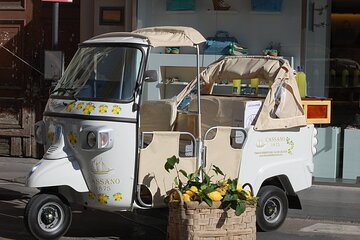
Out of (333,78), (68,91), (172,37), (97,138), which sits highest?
(172,37)

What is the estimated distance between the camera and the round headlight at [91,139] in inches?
262

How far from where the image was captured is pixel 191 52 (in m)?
11.3

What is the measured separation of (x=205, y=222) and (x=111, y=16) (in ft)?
20.0

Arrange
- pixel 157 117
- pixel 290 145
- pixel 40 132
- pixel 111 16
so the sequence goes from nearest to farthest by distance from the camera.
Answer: pixel 40 132 → pixel 290 145 → pixel 157 117 → pixel 111 16

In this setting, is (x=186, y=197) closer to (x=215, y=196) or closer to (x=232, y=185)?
(x=215, y=196)

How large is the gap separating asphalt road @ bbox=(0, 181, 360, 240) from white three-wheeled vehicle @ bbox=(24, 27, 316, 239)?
1.08 ft

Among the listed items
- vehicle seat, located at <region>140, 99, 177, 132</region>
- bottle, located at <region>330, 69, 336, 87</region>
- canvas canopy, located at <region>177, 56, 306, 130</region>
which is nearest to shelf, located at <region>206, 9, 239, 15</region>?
bottle, located at <region>330, 69, 336, 87</region>

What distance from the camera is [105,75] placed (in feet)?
23.0

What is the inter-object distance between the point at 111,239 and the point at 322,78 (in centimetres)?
528

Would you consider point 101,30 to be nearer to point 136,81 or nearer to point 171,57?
point 171,57

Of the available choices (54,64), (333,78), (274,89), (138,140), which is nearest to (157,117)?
(138,140)

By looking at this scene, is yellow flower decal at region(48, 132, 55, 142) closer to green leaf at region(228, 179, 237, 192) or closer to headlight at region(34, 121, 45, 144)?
headlight at region(34, 121, 45, 144)

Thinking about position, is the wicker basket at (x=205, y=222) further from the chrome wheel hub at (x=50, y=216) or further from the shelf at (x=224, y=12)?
the shelf at (x=224, y=12)

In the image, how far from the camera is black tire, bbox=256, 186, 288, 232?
759 centimetres
